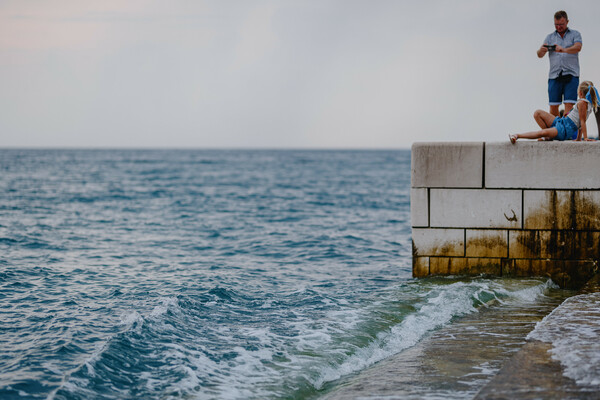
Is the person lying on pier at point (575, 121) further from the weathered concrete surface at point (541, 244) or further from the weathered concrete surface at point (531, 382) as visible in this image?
the weathered concrete surface at point (531, 382)

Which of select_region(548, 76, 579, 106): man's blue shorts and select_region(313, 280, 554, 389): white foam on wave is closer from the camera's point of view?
select_region(313, 280, 554, 389): white foam on wave

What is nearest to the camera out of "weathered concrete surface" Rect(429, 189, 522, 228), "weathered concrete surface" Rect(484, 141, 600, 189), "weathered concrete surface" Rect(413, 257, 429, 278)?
"weathered concrete surface" Rect(484, 141, 600, 189)

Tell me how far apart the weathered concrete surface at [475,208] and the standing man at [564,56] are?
2.14 metres

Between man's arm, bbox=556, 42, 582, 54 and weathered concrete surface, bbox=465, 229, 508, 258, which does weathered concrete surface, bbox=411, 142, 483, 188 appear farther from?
man's arm, bbox=556, 42, 582, 54

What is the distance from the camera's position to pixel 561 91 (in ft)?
33.1

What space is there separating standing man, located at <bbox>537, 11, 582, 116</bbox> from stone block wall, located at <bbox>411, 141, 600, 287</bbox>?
1.72 m

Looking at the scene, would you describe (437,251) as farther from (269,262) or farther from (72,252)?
(72,252)

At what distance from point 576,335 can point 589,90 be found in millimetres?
4579

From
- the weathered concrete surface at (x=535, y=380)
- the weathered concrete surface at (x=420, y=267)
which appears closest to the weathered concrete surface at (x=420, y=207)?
the weathered concrete surface at (x=420, y=267)

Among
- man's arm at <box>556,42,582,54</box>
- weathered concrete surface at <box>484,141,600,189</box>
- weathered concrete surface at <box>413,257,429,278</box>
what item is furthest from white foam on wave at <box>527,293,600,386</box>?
man's arm at <box>556,42,582,54</box>

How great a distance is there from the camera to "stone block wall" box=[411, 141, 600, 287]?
28.4 ft

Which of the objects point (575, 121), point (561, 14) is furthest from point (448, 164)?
point (561, 14)

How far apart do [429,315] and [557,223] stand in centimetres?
250

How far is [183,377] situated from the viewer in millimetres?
5980
